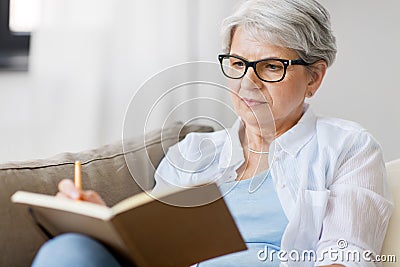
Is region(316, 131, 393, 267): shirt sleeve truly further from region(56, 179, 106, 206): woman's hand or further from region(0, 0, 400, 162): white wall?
region(0, 0, 400, 162): white wall

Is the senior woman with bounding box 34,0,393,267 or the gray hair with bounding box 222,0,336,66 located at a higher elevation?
the gray hair with bounding box 222,0,336,66

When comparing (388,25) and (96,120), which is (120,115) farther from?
(388,25)

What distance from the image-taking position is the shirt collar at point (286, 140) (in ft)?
5.88

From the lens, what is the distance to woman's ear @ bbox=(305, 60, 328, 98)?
1.82 metres

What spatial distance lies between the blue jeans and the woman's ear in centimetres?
72

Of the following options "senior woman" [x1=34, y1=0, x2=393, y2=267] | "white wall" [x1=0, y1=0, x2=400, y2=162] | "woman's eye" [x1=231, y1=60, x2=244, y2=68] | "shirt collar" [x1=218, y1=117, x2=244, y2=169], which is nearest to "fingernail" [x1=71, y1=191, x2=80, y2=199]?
"senior woman" [x1=34, y1=0, x2=393, y2=267]

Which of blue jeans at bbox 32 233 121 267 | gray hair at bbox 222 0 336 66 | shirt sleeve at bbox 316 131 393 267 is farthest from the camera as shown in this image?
gray hair at bbox 222 0 336 66

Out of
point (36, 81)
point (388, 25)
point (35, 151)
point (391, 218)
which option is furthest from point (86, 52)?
point (391, 218)

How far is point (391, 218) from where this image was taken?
176 cm

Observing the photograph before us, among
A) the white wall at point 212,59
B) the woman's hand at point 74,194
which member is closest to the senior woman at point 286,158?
the woman's hand at point 74,194

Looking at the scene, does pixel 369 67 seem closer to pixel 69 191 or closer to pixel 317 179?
pixel 317 179

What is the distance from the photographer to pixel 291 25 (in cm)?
174

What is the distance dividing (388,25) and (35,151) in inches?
45.3

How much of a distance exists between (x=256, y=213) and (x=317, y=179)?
0.15 meters
